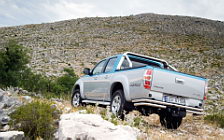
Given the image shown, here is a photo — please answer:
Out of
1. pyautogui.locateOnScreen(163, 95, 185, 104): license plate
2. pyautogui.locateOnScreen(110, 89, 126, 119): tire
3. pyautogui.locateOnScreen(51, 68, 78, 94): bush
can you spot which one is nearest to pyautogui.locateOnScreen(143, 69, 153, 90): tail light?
pyautogui.locateOnScreen(163, 95, 185, 104): license plate

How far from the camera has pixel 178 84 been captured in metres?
6.57

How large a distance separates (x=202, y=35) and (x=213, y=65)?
2370cm

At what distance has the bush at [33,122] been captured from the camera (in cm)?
501

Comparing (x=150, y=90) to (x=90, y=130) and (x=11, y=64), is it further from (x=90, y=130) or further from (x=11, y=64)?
(x=11, y=64)

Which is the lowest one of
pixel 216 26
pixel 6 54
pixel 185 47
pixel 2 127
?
pixel 2 127

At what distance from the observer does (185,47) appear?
4128 centimetres

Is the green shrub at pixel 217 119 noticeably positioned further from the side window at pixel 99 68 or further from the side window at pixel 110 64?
the side window at pixel 99 68

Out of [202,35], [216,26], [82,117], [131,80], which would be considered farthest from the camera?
[216,26]

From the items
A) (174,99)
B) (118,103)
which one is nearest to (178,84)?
(174,99)

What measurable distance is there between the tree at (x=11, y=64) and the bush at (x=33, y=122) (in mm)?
7119

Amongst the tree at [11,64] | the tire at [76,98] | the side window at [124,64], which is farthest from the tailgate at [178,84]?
the tree at [11,64]

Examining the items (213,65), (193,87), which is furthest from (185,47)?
(193,87)

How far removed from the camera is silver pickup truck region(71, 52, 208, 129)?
6.24m

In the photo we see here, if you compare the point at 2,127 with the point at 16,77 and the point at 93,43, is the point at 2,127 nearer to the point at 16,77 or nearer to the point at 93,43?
the point at 16,77
